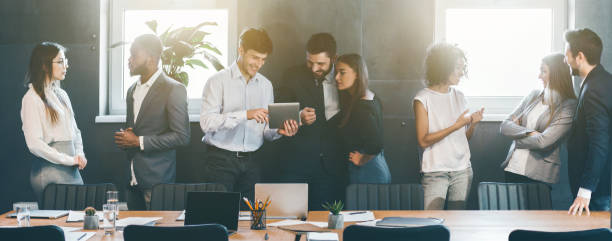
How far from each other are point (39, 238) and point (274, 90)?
2.78 metres

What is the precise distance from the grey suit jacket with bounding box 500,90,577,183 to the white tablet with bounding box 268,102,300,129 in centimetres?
157

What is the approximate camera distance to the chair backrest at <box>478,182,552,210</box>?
365 cm

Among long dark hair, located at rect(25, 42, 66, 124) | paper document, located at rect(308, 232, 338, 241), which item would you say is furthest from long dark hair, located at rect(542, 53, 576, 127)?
long dark hair, located at rect(25, 42, 66, 124)

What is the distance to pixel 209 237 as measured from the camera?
2.24 metres

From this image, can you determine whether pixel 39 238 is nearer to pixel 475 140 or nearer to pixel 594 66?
pixel 594 66

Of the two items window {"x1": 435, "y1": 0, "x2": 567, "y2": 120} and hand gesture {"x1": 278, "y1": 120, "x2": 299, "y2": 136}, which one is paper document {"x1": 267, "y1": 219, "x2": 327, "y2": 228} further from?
window {"x1": 435, "y1": 0, "x2": 567, "y2": 120}

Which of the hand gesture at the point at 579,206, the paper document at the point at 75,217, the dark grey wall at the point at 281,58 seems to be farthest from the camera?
the dark grey wall at the point at 281,58

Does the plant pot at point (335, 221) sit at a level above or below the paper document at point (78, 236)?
above

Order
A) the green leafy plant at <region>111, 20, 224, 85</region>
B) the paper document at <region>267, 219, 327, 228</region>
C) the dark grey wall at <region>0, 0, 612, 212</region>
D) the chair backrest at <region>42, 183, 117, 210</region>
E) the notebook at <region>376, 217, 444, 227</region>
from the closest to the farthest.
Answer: the notebook at <region>376, 217, 444, 227</region>, the paper document at <region>267, 219, 327, 228</region>, the chair backrest at <region>42, 183, 117, 210</region>, the green leafy plant at <region>111, 20, 224, 85</region>, the dark grey wall at <region>0, 0, 612, 212</region>

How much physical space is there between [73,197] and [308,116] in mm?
1668

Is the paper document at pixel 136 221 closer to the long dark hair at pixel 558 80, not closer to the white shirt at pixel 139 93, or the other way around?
the white shirt at pixel 139 93

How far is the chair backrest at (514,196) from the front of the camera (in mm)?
3652

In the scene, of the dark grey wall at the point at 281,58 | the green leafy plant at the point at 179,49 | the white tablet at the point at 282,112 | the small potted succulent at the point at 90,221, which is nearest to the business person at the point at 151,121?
the green leafy plant at the point at 179,49

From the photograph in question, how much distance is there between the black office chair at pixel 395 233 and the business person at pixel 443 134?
171 centimetres
